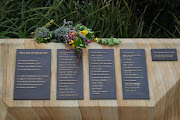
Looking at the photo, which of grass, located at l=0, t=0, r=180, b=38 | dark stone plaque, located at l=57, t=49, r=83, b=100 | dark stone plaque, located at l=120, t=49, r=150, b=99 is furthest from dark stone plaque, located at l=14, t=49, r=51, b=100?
dark stone plaque, located at l=120, t=49, r=150, b=99

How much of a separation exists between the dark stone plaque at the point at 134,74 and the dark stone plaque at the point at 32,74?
4.21ft

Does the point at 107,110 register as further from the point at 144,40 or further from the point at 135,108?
the point at 144,40

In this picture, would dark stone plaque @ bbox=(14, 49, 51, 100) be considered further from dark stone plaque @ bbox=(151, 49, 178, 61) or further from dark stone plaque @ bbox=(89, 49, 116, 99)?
dark stone plaque @ bbox=(151, 49, 178, 61)

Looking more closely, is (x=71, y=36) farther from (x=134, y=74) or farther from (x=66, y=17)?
(x=66, y=17)

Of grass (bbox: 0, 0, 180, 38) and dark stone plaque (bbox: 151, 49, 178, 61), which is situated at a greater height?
grass (bbox: 0, 0, 180, 38)

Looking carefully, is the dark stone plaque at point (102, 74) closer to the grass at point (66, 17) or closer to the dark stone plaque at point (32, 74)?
the dark stone plaque at point (32, 74)

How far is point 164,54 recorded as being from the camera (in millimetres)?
3814

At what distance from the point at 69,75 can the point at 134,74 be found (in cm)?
111

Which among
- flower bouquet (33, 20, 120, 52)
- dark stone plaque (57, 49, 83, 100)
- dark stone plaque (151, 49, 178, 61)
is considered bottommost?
dark stone plaque (57, 49, 83, 100)

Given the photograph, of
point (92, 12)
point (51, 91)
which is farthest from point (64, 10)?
point (51, 91)

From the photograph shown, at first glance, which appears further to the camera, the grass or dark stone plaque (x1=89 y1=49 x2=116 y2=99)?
the grass

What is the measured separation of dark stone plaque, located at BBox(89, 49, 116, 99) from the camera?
11.6 feet

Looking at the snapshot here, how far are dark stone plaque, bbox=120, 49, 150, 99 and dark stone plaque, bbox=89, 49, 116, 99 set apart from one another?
0.64 feet

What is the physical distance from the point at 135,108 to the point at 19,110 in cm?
188
